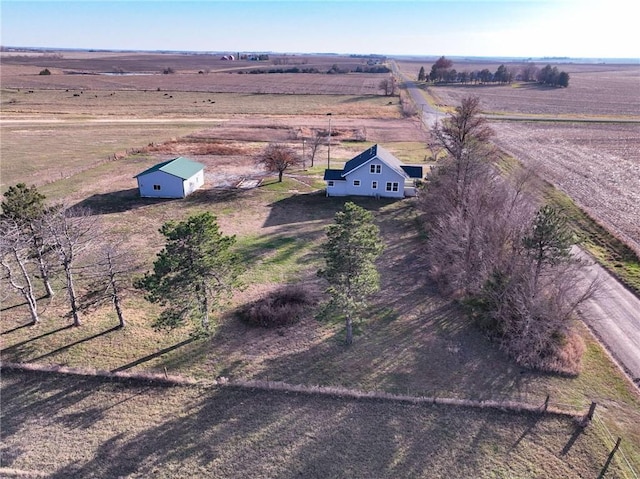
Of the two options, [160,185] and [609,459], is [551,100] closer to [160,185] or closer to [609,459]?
[160,185]

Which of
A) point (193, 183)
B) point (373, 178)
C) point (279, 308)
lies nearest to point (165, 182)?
point (193, 183)

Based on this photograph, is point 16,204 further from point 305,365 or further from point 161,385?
point 305,365

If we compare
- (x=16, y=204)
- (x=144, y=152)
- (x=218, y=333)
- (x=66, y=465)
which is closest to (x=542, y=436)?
(x=218, y=333)

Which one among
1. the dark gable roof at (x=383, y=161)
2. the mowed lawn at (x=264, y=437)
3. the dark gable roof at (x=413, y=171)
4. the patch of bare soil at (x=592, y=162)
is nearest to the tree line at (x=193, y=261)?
the mowed lawn at (x=264, y=437)

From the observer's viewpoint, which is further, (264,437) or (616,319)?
(616,319)

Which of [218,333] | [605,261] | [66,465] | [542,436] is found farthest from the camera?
[605,261]

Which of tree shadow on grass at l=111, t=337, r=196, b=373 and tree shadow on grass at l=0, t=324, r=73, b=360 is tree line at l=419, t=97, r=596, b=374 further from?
tree shadow on grass at l=0, t=324, r=73, b=360
